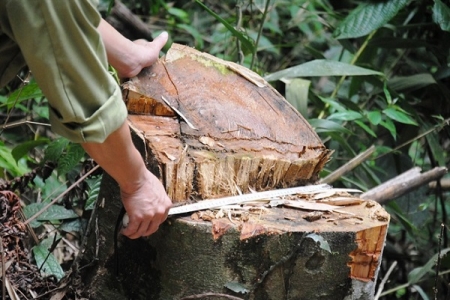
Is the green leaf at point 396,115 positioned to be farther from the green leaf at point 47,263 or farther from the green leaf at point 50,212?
the green leaf at point 47,263

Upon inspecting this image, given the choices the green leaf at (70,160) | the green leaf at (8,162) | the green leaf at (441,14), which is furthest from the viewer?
the green leaf at (441,14)

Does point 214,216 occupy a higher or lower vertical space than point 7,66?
lower

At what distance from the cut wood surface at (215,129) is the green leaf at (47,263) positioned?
1.77 ft

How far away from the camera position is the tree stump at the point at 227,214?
1.40m

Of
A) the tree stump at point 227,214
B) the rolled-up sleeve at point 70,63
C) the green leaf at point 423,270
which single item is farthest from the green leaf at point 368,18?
the rolled-up sleeve at point 70,63

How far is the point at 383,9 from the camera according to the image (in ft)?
9.27

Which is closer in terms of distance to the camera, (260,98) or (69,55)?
(69,55)

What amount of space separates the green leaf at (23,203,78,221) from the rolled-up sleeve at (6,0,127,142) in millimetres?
828

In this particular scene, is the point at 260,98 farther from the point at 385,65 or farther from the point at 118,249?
the point at 385,65

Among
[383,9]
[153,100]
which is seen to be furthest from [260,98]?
[383,9]

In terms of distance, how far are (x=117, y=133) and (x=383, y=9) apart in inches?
77.3

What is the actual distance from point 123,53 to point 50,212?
0.61 metres

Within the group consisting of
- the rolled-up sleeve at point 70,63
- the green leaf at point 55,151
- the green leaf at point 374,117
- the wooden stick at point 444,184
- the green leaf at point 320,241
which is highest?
the rolled-up sleeve at point 70,63

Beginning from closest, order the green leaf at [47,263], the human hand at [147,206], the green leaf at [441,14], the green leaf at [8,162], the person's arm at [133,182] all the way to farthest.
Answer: the person's arm at [133,182]
the human hand at [147,206]
the green leaf at [47,263]
the green leaf at [8,162]
the green leaf at [441,14]
